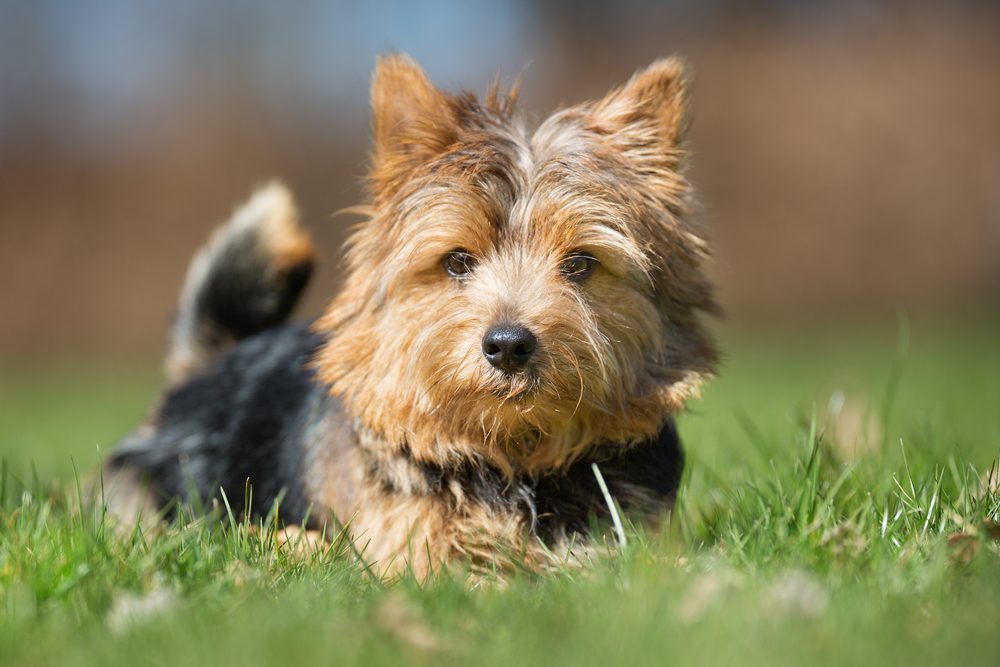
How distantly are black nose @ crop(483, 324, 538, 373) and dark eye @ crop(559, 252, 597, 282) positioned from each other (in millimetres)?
339

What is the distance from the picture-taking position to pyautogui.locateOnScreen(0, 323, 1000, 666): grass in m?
2.08

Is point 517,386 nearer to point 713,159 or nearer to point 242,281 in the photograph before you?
point 242,281

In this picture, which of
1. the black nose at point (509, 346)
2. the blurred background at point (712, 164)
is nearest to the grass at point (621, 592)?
the black nose at point (509, 346)

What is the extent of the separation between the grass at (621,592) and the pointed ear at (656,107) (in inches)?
43.6

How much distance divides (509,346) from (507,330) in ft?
0.15

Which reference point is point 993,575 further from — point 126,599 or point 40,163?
point 40,163

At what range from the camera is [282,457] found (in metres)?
3.85

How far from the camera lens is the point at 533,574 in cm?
296

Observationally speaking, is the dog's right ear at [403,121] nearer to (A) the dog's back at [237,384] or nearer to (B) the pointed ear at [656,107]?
(B) the pointed ear at [656,107]

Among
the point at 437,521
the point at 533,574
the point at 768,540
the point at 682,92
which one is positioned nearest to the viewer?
the point at 768,540

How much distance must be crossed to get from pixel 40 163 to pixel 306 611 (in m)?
12.6

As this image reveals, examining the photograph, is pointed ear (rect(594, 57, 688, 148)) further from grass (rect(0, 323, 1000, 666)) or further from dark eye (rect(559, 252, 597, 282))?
grass (rect(0, 323, 1000, 666))

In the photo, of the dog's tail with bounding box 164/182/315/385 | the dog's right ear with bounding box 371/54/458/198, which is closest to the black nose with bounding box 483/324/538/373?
the dog's right ear with bounding box 371/54/458/198

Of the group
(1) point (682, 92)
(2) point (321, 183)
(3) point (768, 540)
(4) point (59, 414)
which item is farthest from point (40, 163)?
(3) point (768, 540)
